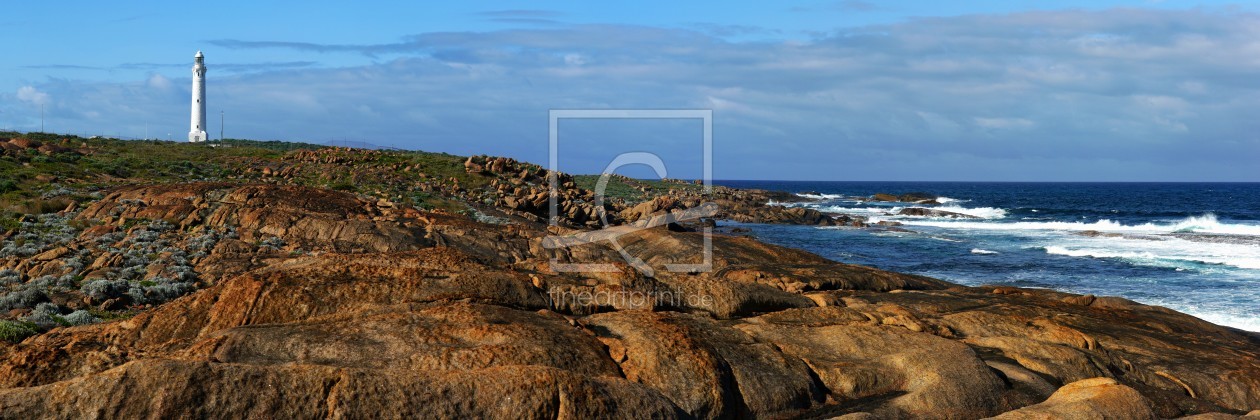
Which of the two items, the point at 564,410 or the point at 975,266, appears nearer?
the point at 564,410

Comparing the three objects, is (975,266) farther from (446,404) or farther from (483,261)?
(446,404)

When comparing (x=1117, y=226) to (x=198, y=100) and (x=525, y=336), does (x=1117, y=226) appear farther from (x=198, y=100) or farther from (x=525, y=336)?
(x=198, y=100)

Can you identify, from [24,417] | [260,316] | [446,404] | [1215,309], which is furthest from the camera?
[1215,309]

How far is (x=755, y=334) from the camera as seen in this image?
12930mm

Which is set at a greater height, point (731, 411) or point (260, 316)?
point (260, 316)

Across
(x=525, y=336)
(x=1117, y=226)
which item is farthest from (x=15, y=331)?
(x=1117, y=226)

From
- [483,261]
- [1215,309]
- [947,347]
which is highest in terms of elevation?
[483,261]

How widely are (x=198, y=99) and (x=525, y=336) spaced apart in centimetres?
10342

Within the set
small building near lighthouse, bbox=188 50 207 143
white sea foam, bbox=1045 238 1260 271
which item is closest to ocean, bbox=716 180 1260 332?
white sea foam, bbox=1045 238 1260 271

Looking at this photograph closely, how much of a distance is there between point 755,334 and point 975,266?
120 ft

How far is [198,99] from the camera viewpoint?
327 ft

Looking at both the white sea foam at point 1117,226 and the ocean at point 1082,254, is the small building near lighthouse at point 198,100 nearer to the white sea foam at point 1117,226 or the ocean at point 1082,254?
the ocean at point 1082,254

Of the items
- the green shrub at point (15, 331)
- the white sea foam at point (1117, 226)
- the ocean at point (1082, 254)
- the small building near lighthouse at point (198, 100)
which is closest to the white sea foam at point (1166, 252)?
the ocean at point (1082, 254)

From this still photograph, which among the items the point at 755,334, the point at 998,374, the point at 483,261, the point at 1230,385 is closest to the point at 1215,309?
the point at 1230,385
